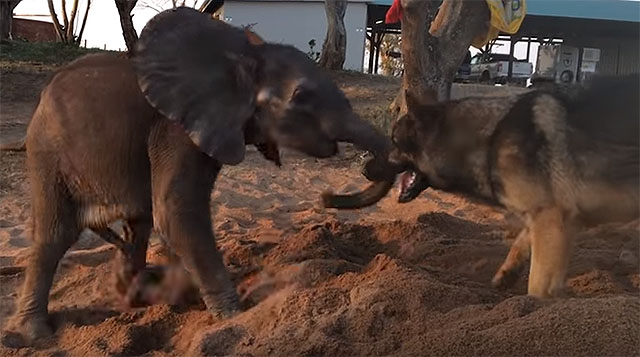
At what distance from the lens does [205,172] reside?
4789 mm

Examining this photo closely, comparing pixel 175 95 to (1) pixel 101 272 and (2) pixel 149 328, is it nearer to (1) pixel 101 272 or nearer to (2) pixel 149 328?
(2) pixel 149 328

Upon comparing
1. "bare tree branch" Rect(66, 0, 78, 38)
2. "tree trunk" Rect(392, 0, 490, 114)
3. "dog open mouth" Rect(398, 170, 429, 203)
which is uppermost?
"bare tree branch" Rect(66, 0, 78, 38)

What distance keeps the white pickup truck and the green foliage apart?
18153 mm

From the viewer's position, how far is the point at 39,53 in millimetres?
21328

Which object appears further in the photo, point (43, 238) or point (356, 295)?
point (43, 238)

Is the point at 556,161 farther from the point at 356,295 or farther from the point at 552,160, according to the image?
the point at 356,295

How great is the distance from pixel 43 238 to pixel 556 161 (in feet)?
10.3

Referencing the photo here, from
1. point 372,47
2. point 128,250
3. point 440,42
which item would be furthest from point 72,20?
point 128,250

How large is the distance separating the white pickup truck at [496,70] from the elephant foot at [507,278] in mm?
29949

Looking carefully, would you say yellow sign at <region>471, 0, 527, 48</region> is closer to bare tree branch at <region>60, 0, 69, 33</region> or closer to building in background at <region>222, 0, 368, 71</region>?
building in background at <region>222, 0, 368, 71</region>

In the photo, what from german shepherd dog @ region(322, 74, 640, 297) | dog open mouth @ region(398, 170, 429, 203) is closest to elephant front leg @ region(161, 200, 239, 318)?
dog open mouth @ region(398, 170, 429, 203)

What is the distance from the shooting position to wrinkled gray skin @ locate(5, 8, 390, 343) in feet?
15.3

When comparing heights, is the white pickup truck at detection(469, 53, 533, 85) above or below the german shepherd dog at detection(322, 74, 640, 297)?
above

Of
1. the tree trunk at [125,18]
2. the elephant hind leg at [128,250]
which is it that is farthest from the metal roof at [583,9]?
the elephant hind leg at [128,250]
